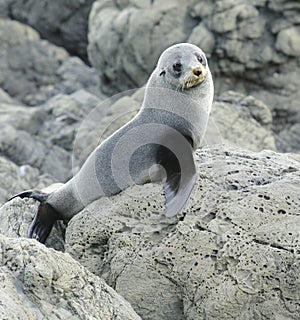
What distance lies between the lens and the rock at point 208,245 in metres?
5.27

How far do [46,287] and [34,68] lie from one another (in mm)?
13273

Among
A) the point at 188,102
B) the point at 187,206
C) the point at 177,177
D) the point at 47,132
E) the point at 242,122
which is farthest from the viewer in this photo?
→ the point at 47,132

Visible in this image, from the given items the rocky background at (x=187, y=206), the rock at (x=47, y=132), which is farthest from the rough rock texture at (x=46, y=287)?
the rock at (x=47, y=132)

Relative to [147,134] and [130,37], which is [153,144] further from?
[130,37]

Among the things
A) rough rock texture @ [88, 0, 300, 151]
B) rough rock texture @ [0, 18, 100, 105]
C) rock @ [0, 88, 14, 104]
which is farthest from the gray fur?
rough rock texture @ [0, 18, 100, 105]

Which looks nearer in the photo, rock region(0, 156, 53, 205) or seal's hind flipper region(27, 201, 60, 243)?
seal's hind flipper region(27, 201, 60, 243)

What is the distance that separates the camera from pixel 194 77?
646 cm

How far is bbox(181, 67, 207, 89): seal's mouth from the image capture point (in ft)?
21.2

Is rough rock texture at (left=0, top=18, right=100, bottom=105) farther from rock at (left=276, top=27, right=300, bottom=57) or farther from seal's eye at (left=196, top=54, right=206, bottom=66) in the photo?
seal's eye at (left=196, top=54, right=206, bottom=66)

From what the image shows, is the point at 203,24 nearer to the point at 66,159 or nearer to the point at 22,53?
the point at 66,159

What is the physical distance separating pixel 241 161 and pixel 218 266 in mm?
1247

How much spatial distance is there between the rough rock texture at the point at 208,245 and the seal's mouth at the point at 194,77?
705 millimetres

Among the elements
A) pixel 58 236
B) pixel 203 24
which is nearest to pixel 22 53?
pixel 203 24

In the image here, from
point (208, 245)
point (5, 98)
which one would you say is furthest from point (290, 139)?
point (208, 245)
